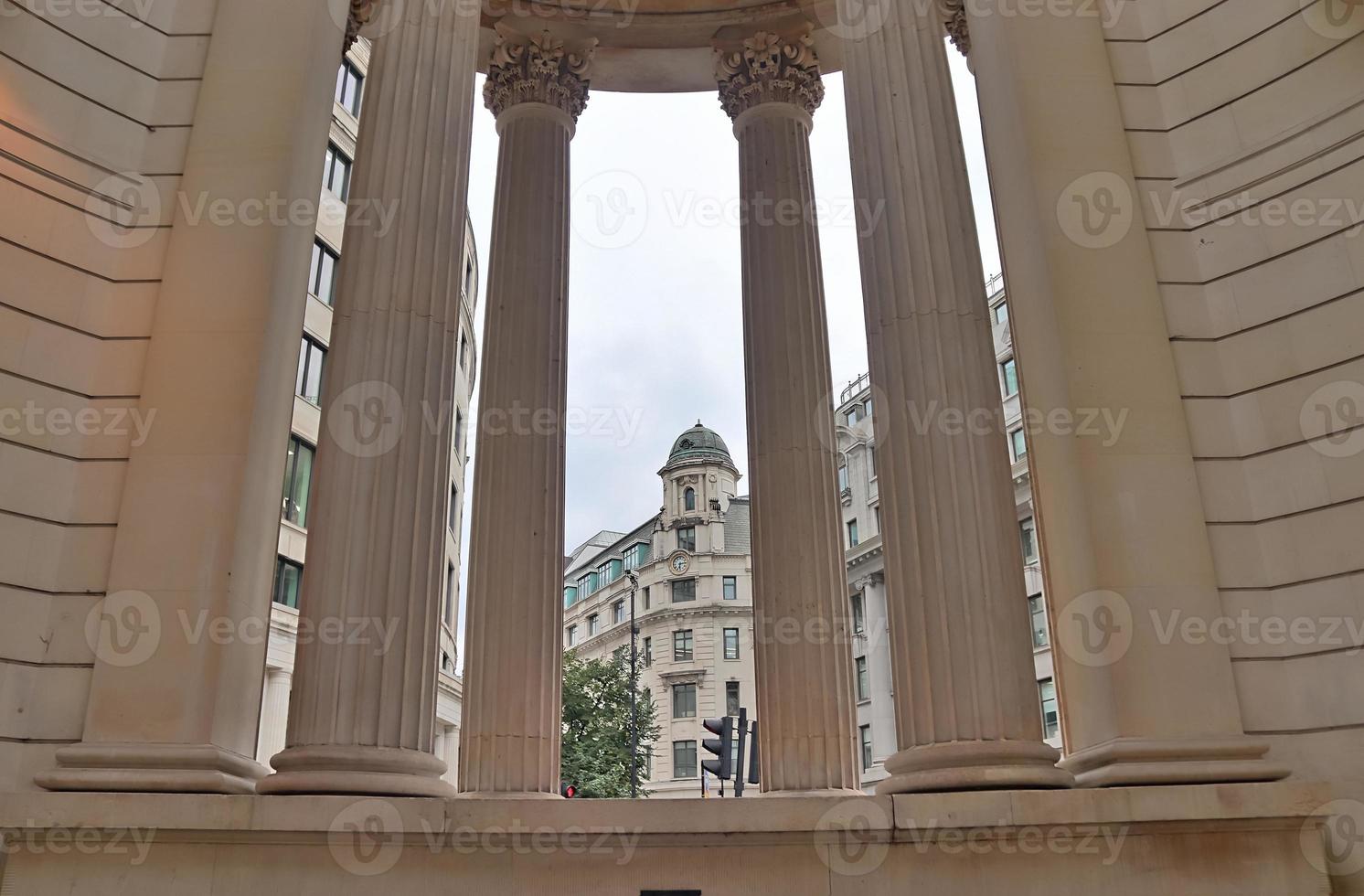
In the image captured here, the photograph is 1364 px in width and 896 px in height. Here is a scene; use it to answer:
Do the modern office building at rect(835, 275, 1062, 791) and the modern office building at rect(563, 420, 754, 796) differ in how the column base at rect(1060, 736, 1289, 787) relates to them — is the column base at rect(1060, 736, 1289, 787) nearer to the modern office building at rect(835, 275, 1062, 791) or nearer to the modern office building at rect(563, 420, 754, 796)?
the modern office building at rect(835, 275, 1062, 791)

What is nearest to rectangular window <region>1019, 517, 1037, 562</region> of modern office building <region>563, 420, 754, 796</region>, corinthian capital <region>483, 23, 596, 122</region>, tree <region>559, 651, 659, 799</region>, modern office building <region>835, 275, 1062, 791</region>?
modern office building <region>835, 275, 1062, 791</region>

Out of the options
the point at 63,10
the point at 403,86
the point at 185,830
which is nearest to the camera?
the point at 185,830

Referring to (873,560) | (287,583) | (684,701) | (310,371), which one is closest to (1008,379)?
(873,560)

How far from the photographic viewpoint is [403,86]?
2011cm

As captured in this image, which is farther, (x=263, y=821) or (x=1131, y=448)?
(x=1131, y=448)

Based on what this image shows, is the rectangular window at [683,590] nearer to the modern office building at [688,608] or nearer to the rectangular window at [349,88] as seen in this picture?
the modern office building at [688,608]

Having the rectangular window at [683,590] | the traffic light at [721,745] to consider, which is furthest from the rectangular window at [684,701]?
the traffic light at [721,745]

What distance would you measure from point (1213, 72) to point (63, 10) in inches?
829

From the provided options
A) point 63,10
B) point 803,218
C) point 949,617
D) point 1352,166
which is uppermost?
point 803,218

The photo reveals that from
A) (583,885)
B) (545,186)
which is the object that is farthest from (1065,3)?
(583,885)

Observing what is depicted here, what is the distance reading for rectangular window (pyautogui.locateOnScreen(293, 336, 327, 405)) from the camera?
190 ft

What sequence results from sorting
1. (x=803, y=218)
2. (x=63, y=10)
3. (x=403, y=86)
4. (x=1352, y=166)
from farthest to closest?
(x=803, y=218), (x=403, y=86), (x=63, y=10), (x=1352, y=166)

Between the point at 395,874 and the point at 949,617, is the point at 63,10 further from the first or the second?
the point at 949,617

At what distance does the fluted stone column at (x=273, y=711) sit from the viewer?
5138 cm
